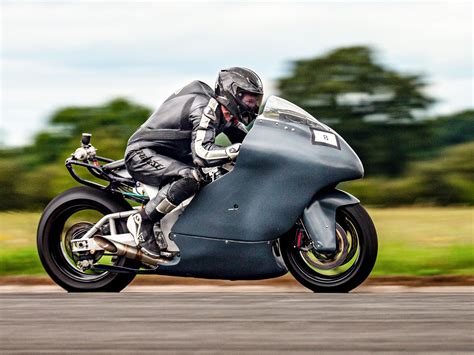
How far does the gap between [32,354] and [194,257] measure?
8.58 feet

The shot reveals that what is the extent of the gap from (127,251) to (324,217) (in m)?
1.61

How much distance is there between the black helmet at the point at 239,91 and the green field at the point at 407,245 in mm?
2080

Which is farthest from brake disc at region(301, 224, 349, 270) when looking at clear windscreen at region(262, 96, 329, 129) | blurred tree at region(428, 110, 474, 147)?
blurred tree at region(428, 110, 474, 147)

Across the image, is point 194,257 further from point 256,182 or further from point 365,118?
point 365,118

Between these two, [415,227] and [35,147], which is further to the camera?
[35,147]

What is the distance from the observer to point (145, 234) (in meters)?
8.34

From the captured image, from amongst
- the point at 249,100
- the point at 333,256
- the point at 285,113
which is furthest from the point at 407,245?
the point at 249,100

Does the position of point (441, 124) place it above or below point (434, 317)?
below

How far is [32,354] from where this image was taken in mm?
5703

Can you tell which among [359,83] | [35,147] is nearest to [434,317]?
[35,147]

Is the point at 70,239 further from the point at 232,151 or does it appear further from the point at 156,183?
the point at 232,151

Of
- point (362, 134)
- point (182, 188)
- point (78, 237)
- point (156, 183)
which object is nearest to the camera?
point (182, 188)

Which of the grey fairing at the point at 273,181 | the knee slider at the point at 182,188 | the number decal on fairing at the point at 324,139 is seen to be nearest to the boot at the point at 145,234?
the knee slider at the point at 182,188

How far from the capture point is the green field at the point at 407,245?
379 inches
